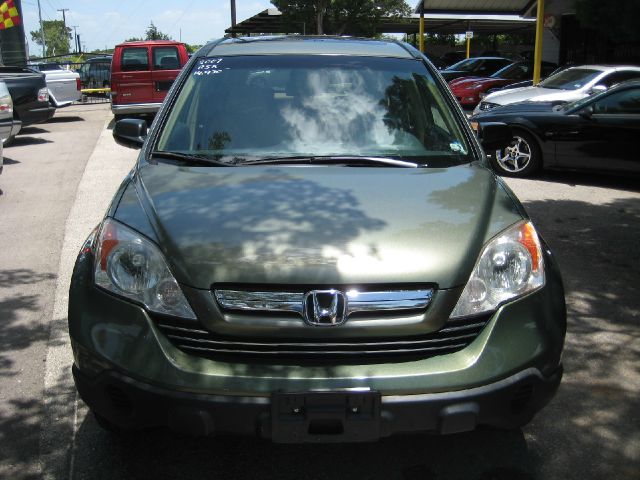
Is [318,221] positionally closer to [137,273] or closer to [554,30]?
[137,273]

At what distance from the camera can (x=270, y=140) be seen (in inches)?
138

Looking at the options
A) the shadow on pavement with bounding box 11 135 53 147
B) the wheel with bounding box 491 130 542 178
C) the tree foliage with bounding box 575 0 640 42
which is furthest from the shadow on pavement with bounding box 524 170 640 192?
the shadow on pavement with bounding box 11 135 53 147

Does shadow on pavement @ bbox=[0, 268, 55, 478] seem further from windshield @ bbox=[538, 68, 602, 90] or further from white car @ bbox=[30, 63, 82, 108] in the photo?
white car @ bbox=[30, 63, 82, 108]

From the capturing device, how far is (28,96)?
13852mm

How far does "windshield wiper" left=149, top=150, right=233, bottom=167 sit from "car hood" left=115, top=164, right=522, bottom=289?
0.27 feet

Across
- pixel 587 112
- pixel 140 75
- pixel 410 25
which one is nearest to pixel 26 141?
pixel 140 75

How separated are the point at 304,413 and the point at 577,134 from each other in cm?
→ 765

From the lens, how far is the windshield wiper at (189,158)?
333 cm

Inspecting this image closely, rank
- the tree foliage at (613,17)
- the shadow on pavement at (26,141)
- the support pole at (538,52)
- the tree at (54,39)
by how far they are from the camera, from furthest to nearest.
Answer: the tree at (54,39)
the support pole at (538,52)
the shadow on pavement at (26,141)
the tree foliage at (613,17)

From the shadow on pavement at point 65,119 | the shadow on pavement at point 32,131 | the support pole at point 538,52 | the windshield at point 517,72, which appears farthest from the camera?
the windshield at point 517,72

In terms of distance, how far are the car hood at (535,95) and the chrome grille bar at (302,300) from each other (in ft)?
37.6

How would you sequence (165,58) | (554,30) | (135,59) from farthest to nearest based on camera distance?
(554,30) < (165,58) < (135,59)

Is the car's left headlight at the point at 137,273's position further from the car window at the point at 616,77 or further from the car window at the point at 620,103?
the car window at the point at 616,77

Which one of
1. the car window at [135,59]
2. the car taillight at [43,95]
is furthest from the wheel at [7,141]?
the car window at [135,59]
